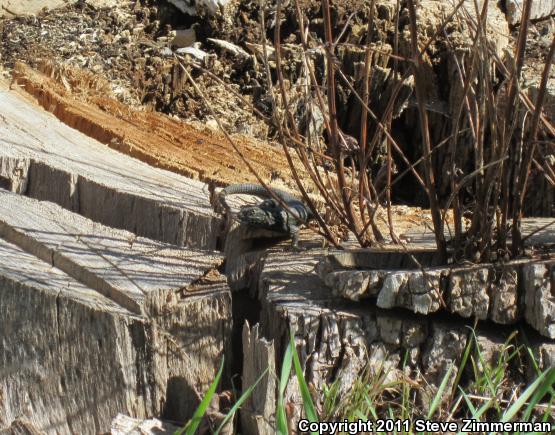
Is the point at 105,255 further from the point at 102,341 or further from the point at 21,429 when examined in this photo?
the point at 21,429

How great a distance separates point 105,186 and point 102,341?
755 millimetres

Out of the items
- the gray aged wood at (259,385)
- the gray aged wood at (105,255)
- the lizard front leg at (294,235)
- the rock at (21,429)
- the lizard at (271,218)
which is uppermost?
the lizard at (271,218)

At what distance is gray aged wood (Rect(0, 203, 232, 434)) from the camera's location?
8.15 feet

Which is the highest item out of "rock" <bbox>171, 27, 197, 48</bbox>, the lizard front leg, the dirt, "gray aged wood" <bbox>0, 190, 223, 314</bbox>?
"rock" <bbox>171, 27, 197, 48</bbox>

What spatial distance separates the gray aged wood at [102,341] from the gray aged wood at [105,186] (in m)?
0.33

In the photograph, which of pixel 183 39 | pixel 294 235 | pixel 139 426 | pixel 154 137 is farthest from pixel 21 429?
pixel 183 39

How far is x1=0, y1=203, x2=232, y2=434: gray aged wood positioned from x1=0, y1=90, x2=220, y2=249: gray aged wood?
0.33 meters

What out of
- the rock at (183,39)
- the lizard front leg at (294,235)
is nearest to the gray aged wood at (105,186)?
the lizard front leg at (294,235)

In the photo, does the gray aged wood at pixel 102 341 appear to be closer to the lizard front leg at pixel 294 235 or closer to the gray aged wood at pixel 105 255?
the gray aged wood at pixel 105 255

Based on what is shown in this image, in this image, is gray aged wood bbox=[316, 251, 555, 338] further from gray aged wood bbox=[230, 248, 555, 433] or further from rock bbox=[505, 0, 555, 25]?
rock bbox=[505, 0, 555, 25]

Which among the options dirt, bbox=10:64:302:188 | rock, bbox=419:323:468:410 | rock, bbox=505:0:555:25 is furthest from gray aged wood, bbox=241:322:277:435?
rock, bbox=505:0:555:25

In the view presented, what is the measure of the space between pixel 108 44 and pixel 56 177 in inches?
63.9

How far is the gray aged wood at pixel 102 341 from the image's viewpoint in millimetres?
2484

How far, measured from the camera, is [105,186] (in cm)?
308
